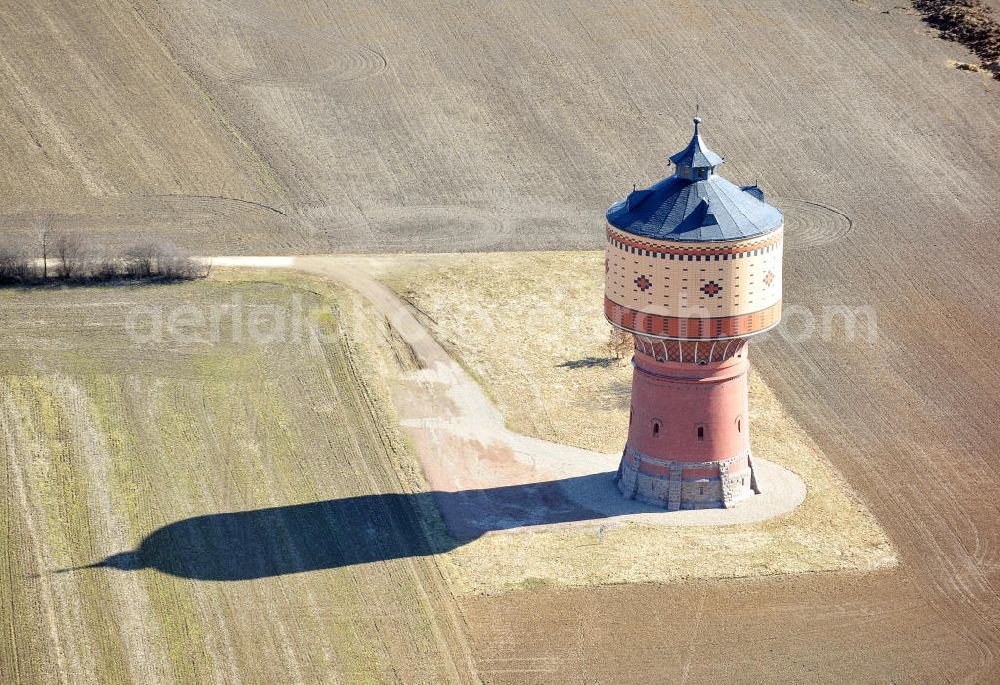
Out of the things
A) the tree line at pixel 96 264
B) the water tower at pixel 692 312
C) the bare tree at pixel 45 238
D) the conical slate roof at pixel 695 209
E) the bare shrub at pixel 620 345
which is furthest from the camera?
the bare tree at pixel 45 238

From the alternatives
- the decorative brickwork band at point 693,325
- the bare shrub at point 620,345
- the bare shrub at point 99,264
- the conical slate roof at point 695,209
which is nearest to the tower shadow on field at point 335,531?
the decorative brickwork band at point 693,325

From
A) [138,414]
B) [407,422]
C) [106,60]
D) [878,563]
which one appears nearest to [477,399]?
[407,422]

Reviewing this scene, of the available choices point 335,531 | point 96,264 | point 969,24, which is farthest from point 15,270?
point 969,24

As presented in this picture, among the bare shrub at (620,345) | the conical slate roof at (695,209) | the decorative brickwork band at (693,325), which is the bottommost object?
the bare shrub at (620,345)

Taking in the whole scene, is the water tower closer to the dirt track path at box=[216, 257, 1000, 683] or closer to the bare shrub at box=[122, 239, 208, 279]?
the dirt track path at box=[216, 257, 1000, 683]

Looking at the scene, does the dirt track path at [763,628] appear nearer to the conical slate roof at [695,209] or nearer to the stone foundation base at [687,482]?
the stone foundation base at [687,482]

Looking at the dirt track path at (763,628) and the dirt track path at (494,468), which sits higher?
the dirt track path at (763,628)

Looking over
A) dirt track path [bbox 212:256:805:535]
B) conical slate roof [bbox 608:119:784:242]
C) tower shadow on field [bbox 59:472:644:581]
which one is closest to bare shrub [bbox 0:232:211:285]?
dirt track path [bbox 212:256:805:535]
